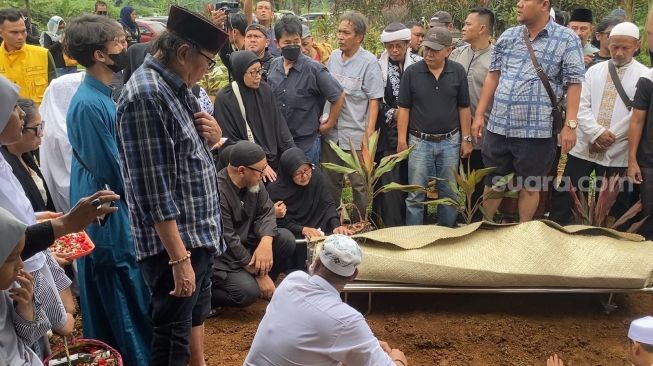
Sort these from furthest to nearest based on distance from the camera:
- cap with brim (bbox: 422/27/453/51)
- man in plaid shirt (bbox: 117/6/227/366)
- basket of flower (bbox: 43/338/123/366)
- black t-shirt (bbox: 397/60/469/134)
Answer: black t-shirt (bbox: 397/60/469/134)
cap with brim (bbox: 422/27/453/51)
basket of flower (bbox: 43/338/123/366)
man in plaid shirt (bbox: 117/6/227/366)

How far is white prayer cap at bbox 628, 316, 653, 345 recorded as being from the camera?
240cm

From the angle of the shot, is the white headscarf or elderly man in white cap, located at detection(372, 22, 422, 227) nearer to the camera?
the white headscarf

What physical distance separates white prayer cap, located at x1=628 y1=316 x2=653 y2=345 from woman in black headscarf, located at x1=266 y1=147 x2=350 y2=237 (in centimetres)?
228

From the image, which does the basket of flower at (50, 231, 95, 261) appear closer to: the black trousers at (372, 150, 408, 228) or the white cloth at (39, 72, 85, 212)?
the white cloth at (39, 72, 85, 212)

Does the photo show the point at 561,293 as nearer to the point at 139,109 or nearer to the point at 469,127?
the point at 469,127

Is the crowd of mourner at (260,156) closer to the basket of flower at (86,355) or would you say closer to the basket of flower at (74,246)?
the basket of flower at (74,246)

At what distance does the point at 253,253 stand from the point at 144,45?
158cm

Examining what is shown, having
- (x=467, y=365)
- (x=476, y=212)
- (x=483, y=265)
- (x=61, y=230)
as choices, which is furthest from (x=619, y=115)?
(x=61, y=230)

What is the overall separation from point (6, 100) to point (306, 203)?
262 centimetres

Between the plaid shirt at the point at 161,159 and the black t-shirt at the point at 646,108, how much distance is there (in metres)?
3.30

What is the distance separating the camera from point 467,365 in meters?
3.30

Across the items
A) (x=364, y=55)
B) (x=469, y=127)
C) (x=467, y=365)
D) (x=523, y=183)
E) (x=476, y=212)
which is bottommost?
(x=467, y=365)

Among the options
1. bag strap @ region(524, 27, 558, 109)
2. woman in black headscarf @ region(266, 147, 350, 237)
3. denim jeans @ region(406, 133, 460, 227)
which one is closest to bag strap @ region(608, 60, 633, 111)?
bag strap @ region(524, 27, 558, 109)

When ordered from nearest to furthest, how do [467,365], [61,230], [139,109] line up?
1. [61,230]
2. [139,109]
3. [467,365]
